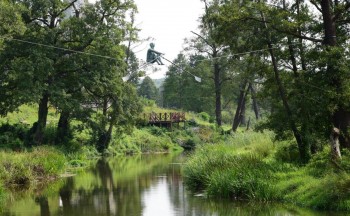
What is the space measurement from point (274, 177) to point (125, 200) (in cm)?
541

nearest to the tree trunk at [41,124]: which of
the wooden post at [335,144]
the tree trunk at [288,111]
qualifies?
the tree trunk at [288,111]

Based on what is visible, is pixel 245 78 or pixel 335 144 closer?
pixel 335 144

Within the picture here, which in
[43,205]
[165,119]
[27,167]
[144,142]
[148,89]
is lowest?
[43,205]

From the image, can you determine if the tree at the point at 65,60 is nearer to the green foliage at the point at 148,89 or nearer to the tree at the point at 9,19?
the tree at the point at 9,19

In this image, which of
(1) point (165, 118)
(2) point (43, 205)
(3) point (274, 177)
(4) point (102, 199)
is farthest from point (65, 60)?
(1) point (165, 118)

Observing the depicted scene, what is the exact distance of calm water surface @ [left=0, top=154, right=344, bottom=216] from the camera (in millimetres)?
13844

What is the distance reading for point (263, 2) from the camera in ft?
56.4

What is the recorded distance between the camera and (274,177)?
49.1 ft

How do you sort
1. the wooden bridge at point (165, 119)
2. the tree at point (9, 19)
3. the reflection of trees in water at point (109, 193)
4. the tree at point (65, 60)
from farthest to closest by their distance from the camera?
Result: the wooden bridge at point (165, 119) < the tree at point (65, 60) < the tree at point (9, 19) < the reflection of trees in water at point (109, 193)

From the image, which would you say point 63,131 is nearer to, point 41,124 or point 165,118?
point 41,124

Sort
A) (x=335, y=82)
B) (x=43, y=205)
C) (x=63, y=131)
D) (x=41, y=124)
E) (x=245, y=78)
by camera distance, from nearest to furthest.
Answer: (x=335, y=82) → (x=43, y=205) → (x=245, y=78) → (x=41, y=124) → (x=63, y=131)

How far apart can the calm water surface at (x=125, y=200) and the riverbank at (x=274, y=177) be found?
49cm

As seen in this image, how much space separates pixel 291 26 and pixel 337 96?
120 inches

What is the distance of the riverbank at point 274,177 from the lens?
12797mm
